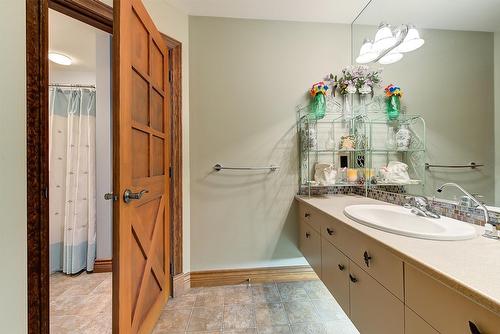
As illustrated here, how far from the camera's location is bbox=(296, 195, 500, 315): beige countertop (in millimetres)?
492

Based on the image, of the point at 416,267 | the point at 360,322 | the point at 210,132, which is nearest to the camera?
the point at 416,267

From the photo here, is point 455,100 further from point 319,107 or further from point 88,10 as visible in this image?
point 88,10

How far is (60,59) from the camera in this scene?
2.19m

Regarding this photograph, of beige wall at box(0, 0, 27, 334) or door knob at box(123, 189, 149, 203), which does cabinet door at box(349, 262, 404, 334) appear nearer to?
door knob at box(123, 189, 149, 203)

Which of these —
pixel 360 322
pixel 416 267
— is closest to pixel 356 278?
pixel 360 322

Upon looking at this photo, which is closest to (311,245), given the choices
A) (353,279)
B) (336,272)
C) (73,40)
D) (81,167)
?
(336,272)

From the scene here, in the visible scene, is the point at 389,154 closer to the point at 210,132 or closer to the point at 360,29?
the point at 360,29

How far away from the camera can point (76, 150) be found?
2025 mm

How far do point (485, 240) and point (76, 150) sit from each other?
9.79 ft

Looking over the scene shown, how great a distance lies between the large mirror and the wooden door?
1705mm

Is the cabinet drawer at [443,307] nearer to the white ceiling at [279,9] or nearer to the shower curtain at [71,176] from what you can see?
the white ceiling at [279,9]

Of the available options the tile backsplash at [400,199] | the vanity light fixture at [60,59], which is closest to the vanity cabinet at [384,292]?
the tile backsplash at [400,199]

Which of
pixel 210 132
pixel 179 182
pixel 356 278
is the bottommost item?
pixel 356 278

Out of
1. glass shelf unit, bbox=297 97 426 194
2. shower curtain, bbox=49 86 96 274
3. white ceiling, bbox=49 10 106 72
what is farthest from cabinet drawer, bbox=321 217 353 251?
white ceiling, bbox=49 10 106 72
